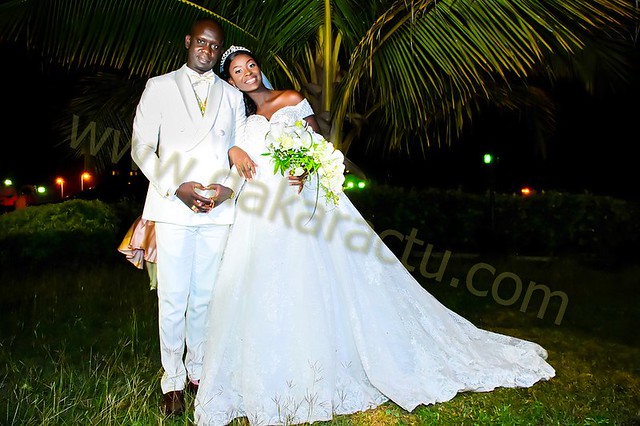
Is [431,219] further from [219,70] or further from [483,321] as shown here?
[219,70]

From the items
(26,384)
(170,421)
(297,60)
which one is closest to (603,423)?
(170,421)

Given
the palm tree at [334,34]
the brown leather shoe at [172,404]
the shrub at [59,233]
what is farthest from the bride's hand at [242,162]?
the shrub at [59,233]

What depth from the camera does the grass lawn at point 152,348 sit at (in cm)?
381

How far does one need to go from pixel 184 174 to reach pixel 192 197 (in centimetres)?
16

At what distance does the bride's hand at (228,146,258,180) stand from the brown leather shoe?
4.30 feet

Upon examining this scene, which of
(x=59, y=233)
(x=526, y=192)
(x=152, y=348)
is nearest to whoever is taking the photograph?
(x=152, y=348)

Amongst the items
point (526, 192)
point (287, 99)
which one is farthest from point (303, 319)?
point (526, 192)

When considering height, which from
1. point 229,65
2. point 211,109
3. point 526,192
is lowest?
point 211,109

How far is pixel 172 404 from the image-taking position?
374 cm

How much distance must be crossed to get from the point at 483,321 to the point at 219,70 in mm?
3930

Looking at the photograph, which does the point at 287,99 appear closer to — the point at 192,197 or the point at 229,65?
the point at 229,65

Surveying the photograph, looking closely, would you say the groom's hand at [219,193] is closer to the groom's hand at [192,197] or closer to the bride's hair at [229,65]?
the groom's hand at [192,197]

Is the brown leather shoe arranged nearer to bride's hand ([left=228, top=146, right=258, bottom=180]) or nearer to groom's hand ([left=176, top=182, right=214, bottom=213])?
groom's hand ([left=176, top=182, right=214, bottom=213])

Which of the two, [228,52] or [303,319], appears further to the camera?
[228,52]
